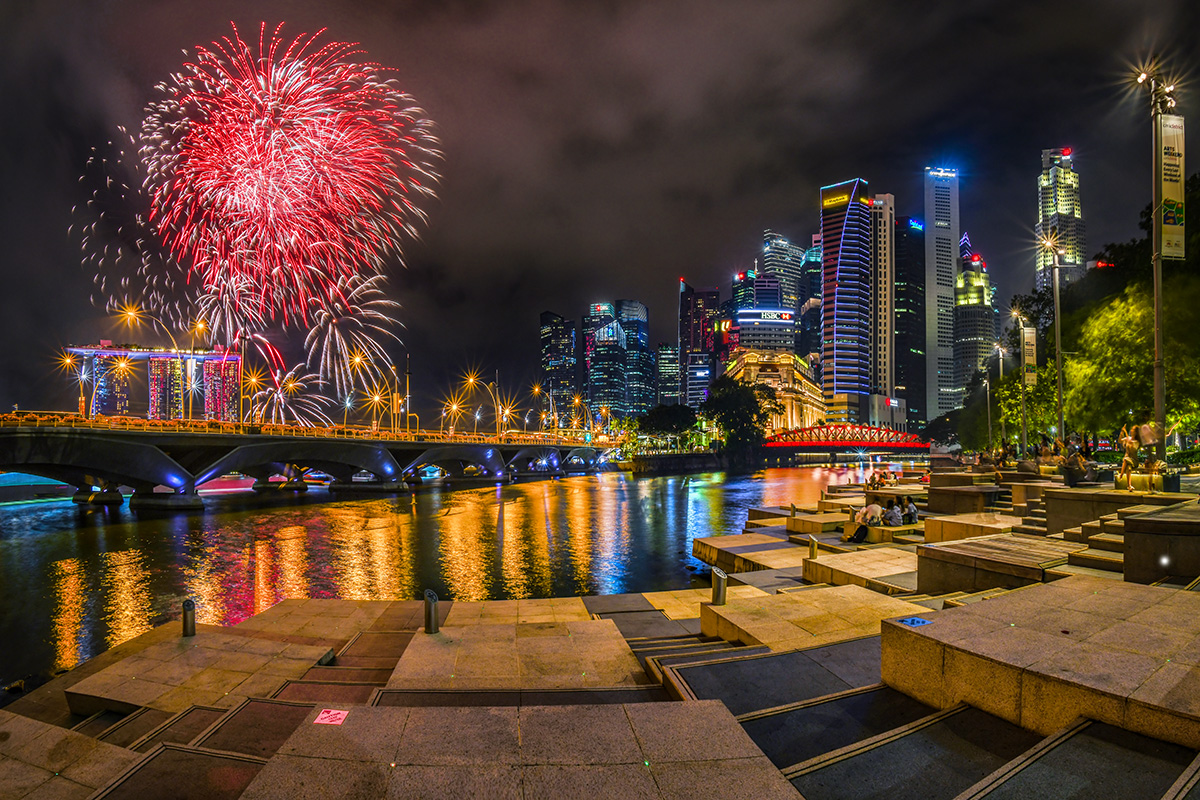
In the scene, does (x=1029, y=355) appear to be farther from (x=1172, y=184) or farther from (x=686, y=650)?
(x=686, y=650)

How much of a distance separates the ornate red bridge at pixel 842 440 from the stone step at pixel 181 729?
143369mm

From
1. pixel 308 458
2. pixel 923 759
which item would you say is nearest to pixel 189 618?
pixel 923 759

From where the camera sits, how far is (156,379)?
10925 centimetres

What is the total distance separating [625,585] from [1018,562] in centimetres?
1480

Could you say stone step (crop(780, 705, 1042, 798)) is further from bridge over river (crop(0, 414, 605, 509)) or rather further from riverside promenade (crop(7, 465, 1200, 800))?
bridge over river (crop(0, 414, 605, 509))

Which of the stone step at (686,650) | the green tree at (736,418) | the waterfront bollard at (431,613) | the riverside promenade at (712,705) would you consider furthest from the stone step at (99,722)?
the green tree at (736,418)

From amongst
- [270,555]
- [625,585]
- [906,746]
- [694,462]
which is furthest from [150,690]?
[694,462]

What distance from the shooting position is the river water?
18969 millimetres

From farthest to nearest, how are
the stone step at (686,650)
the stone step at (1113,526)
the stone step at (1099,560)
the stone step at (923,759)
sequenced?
the stone step at (1113,526), the stone step at (1099,560), the stone step at (686,650), the stone step at (923,759)

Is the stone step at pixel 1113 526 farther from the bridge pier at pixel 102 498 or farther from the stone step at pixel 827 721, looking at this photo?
the bridge pier at pixel 102 498

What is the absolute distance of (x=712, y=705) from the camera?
4.42 m

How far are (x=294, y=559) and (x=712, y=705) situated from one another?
2986 cm

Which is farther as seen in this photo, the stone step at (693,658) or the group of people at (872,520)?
the group of people at (872,520)

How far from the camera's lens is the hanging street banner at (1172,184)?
1277cm
